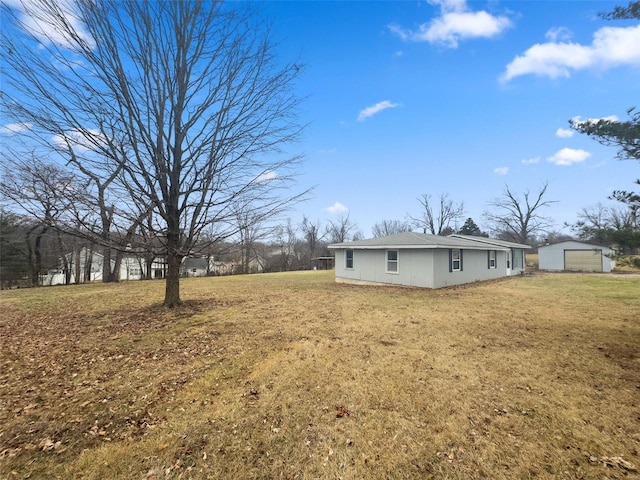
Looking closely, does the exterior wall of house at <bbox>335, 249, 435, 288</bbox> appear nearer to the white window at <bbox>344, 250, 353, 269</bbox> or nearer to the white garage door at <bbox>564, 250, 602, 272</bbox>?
the white window at <bbox>344, 250, 353, 269</bbox>

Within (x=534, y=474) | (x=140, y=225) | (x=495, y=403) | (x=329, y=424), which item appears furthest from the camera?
(x=140, y=225)

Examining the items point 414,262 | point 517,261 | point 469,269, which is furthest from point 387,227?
point 414,262

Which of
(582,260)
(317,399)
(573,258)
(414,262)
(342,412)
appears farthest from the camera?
(573,258)

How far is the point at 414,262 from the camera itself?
13.6m

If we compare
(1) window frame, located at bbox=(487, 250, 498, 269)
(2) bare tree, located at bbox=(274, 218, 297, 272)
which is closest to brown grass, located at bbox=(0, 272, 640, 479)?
(1) window frame, located at bbox=(487, 250, 498, 269)

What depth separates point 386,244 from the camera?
14289 mm

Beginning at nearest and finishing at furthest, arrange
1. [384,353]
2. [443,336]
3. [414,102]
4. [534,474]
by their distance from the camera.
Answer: [534,474]
[384,353]
[443,336]
[414,102]

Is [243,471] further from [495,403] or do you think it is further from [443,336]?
[443,336]

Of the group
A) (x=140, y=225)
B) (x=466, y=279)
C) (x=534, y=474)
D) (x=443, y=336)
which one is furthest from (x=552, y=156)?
(x=140, y=225)

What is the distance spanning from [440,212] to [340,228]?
51.3ft

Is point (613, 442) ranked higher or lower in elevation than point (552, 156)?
lower

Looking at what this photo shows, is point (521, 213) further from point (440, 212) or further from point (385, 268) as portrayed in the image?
point (385, 268)

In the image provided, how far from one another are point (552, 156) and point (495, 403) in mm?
18383

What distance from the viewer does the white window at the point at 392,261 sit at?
46.9ft
